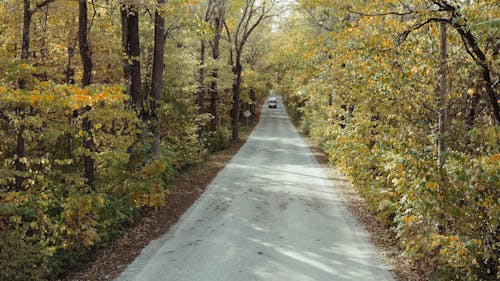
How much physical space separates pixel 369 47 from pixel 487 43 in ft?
6.60

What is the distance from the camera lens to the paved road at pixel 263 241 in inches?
290

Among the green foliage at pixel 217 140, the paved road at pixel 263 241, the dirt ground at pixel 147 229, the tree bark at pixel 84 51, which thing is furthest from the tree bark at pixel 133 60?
the green foliage at pixel 217 140

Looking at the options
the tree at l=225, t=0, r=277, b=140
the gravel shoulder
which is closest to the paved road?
the gravel shoulder

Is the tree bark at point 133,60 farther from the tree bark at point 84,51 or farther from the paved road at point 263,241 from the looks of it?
the paved road at point 263,241

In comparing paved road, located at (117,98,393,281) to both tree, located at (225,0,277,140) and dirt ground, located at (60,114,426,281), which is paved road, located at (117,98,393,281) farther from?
tree, located at (225,0,277,140)

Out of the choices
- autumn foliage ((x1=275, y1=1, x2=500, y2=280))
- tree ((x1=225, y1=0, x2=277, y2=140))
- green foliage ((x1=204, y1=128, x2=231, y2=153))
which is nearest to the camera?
autumn foliage ((x1=275, y1=1, x2=500, y2=280))

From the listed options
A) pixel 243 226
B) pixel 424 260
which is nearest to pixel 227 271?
pixel 243 226

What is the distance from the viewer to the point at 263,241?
901cm

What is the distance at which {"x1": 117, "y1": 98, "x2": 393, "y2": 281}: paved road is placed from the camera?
7375mm

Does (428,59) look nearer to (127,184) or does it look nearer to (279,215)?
(279,215)

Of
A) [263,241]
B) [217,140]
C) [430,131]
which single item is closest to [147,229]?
[263,241]

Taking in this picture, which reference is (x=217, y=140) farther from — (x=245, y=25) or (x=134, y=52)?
(x=134, y=52)

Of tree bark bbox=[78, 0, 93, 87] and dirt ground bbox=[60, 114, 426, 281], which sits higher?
tree bark bbox=[78, 0, 93, 87]

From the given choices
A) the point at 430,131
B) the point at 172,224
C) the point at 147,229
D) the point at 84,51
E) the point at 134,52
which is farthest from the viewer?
the point at 134,52
